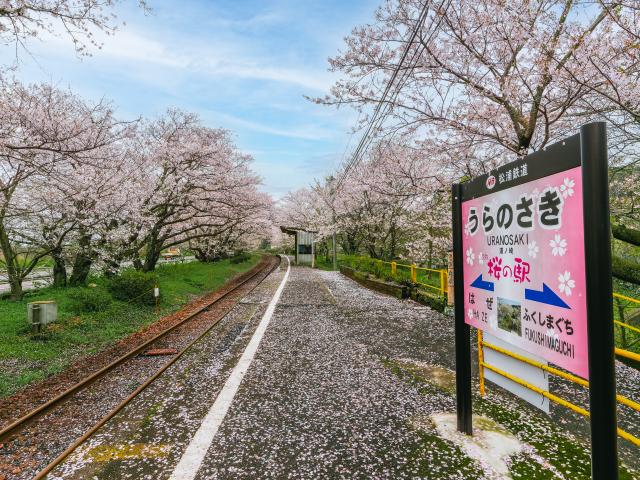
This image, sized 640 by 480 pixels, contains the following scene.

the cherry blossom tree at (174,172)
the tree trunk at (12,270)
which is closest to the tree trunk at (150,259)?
the cherry blossom tree at (174,172)

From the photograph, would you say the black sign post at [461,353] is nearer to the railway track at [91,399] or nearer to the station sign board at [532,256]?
the station sign board at [532,256]

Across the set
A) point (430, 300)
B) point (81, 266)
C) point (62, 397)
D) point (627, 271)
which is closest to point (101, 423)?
point (62, 397)

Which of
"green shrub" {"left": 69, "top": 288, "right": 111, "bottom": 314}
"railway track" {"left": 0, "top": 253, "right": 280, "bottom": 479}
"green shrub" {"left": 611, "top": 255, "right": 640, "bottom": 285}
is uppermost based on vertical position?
"green shrub" {"left": 611, "top": 255, "right": 640, "bottom": 285}

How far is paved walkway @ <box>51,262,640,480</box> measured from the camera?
3.32m

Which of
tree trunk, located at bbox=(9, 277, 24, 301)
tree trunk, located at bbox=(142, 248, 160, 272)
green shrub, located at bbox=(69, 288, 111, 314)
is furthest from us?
tree trunk, located at bbox=(142, 248, 160, 272)

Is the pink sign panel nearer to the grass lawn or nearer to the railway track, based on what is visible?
the railway track

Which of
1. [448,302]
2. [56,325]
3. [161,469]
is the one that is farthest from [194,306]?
[161,469]

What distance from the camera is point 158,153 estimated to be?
15844 mm

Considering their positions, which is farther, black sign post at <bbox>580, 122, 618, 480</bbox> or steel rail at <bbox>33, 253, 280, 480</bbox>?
steel rail at <bbox>33, 253, 280, 480</bbox>

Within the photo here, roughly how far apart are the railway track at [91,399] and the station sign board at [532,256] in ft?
14.3

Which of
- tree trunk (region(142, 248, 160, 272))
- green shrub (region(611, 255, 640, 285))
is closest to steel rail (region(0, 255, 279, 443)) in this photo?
green shrub (region(611, 255, 640, 285))

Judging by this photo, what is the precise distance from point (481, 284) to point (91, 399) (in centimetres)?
543

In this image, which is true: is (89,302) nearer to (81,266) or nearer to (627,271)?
(81,266)

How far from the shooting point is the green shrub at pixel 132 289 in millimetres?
12534
